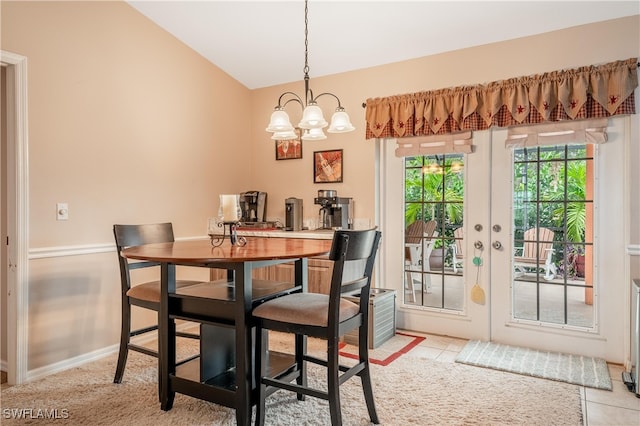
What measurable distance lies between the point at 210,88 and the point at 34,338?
8.88 ft

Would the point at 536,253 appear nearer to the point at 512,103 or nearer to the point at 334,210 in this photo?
the point at 512,103

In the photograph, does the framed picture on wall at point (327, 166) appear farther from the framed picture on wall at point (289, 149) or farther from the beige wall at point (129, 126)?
the framed picture on wall at point (289, 149)

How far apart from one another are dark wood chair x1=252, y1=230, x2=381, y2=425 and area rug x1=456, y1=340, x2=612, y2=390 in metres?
1.31

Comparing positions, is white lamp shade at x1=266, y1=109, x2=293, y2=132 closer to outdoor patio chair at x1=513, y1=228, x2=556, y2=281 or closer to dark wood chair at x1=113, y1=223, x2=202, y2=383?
dark wood chair at x1=113, y1=223, x2=202, y2=383

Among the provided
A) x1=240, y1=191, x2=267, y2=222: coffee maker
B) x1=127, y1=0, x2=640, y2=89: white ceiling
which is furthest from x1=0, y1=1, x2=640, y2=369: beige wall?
x1=240, y1=191, x2=267, y2=222: coffee maker

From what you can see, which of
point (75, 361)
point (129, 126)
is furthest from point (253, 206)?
point (75, 361)

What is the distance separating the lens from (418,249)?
13.0 feet

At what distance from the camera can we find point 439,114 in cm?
371

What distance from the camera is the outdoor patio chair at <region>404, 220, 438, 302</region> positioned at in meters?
3.92

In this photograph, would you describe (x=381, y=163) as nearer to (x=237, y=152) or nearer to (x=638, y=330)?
(x=237, y=152)

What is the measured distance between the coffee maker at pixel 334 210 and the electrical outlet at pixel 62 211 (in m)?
2.04

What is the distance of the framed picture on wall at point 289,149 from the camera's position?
4.55m

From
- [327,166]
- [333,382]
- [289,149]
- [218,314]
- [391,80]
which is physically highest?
[391,80]

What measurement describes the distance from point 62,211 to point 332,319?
2.28m
